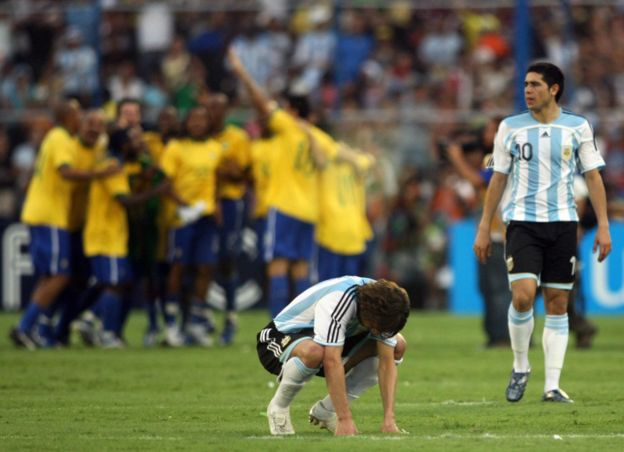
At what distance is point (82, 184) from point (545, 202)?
731cm

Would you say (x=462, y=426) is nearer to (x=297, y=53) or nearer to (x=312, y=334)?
(x=312, y=334)

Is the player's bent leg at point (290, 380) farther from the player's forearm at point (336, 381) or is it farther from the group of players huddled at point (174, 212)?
the group of players huddled at point (174, 212)

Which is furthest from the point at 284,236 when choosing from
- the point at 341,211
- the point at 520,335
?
the point at 520,335

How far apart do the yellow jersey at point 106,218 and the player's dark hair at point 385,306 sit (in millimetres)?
8108

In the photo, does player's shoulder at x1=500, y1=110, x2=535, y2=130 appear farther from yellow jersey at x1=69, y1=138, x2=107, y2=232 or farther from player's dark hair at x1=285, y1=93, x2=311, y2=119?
yellow jersey at x1=69, y1=138, x2=107, y2=232

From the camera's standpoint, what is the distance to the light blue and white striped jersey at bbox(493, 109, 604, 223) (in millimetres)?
10359

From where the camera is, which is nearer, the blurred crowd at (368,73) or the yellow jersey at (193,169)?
the yellow jersey at (193,169)

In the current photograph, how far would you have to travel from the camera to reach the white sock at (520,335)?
10469 millimetres

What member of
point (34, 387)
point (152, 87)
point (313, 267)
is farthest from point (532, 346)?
point (152, 87)

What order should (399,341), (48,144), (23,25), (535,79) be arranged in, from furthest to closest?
(23,25), (48,144), (535,79), (399,341)

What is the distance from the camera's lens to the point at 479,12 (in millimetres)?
23156

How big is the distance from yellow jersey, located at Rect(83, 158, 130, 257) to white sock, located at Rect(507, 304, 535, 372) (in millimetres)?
6381

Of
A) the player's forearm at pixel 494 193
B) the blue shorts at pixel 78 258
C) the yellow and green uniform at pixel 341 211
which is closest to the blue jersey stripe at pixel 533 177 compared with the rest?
the player's forearm at pixel 494 193

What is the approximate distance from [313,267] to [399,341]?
8.45 metres
